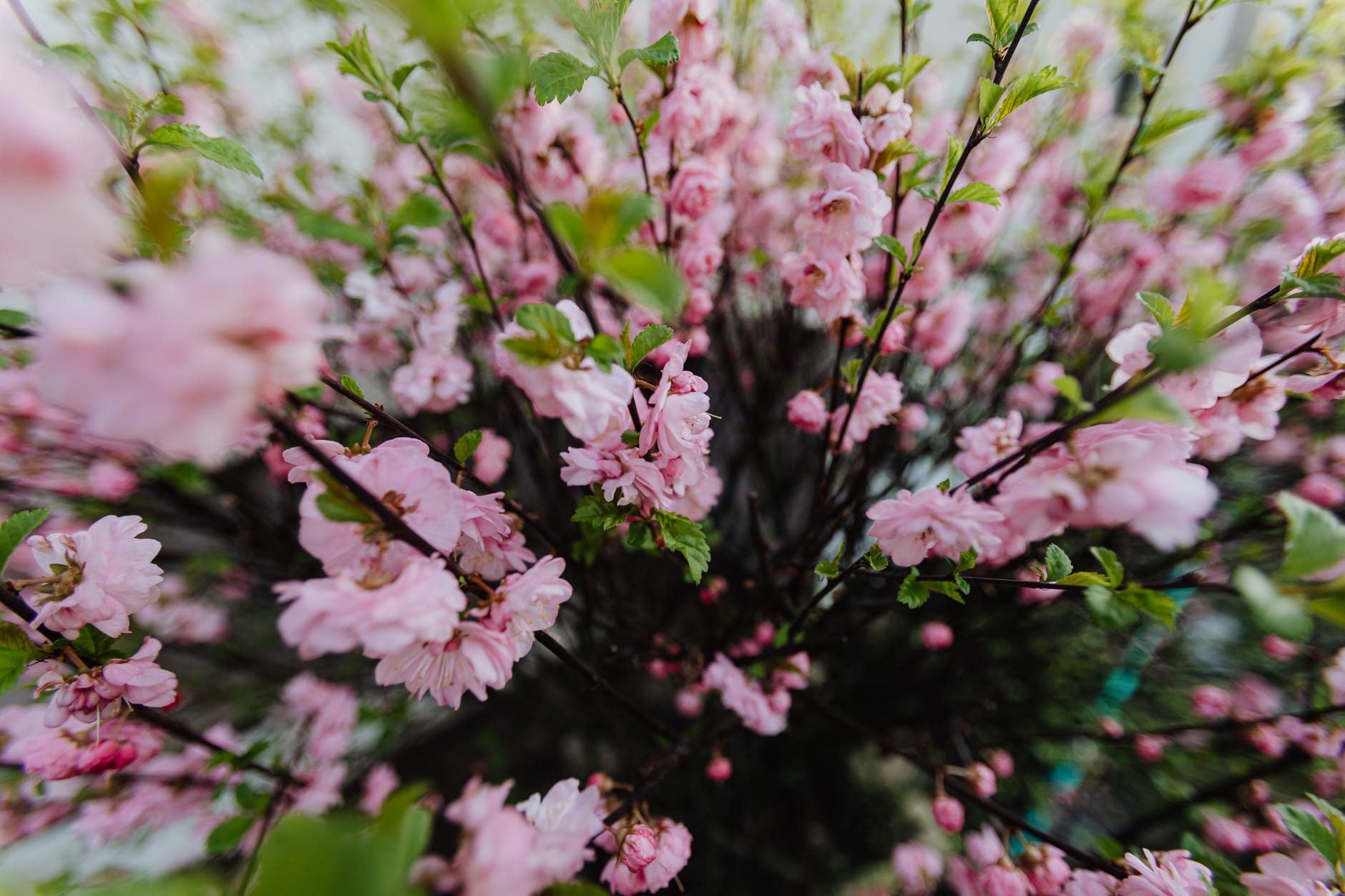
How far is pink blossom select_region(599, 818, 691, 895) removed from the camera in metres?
0.51

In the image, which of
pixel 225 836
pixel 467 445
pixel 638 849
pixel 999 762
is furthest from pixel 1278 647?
pixel 225 836

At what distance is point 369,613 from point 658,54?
53cm

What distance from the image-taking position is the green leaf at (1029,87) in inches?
18.2

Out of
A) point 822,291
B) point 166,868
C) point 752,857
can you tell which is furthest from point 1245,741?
point 166,868

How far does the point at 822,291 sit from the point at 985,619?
0.83 metres

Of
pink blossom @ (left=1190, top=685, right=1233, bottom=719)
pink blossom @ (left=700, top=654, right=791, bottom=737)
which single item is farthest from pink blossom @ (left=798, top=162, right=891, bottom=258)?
pink blossom @ (left=1190, top=685, right=1233, bottom=719)

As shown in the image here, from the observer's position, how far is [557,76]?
0.47 meters

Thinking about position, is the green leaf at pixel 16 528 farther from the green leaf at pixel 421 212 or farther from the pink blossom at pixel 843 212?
the pink blossom at pixel 843 212

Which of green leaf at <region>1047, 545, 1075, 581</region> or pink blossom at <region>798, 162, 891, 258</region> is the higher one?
pink blossom at <region>798, 162, 891, 258</region>

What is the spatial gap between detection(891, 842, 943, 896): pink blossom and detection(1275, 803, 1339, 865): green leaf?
69 centimetres

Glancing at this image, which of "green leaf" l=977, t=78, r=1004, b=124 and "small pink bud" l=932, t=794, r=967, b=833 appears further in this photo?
"small pink bud" l=932, t=794, r=967, b=833

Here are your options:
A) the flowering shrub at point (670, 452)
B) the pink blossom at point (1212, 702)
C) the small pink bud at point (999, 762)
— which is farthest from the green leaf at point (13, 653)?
the pink blossom at point (1212, 702)

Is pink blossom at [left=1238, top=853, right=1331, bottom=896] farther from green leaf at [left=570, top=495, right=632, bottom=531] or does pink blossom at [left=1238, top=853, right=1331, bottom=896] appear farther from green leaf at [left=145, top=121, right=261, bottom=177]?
green leaf at [left=145, top=121, right=261, bottom=177]

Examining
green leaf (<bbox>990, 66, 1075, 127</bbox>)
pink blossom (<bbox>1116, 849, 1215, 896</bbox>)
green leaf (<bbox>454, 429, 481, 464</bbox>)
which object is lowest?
pink blossom (<bbox>1116, 849, 1215, 896</bbox>)
